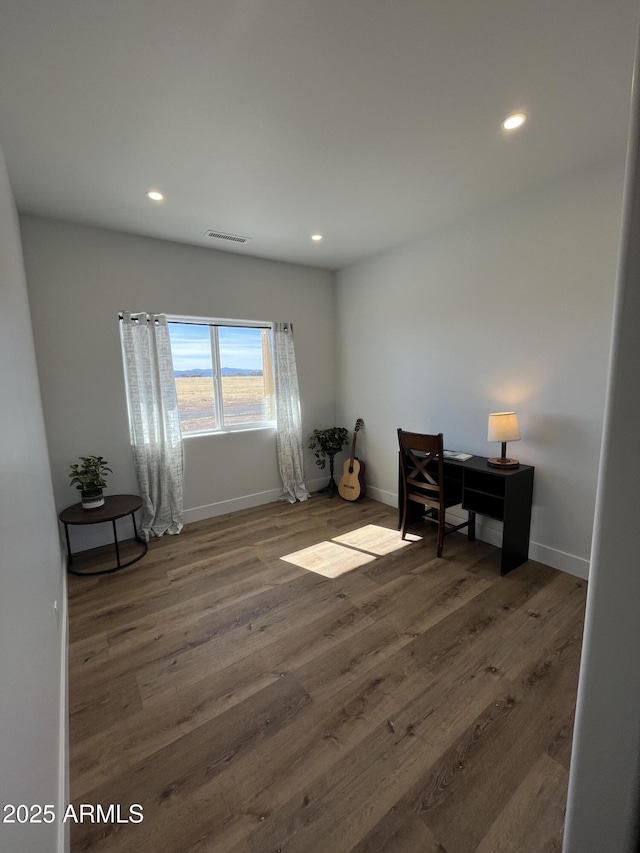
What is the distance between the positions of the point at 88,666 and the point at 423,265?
3892 millimetres

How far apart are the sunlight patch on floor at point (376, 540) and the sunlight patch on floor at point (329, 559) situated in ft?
0.32

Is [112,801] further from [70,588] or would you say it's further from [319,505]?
[319,505]

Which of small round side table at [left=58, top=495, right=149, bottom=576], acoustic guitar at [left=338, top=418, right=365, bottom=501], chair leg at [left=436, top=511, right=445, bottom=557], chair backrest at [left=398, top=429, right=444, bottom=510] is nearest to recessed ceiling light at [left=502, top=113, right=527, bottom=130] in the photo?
chair backrest at [left=398, top=429, right=444, bottom=510]

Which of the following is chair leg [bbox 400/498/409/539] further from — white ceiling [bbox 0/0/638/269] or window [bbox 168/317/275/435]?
white ceiling [bbox 0/0/638/269]

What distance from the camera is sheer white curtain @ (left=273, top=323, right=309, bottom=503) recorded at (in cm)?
400

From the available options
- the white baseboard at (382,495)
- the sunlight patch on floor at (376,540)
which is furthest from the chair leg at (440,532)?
the white baseboard at (382,495)

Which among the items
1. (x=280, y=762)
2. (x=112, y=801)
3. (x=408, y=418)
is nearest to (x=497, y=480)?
(x=408, y=418)

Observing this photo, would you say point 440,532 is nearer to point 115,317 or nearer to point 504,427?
point 504,427

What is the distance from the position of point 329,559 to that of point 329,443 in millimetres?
1664

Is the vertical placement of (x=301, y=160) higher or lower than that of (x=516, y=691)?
higher

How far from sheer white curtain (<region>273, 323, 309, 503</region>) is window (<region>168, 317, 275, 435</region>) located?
0.46 ft

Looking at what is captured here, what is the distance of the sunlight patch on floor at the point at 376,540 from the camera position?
302cm

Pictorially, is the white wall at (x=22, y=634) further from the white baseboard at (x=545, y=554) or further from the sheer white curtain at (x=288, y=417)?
the white baseboard at (x=545, y=554)

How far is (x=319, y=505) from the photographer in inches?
161
